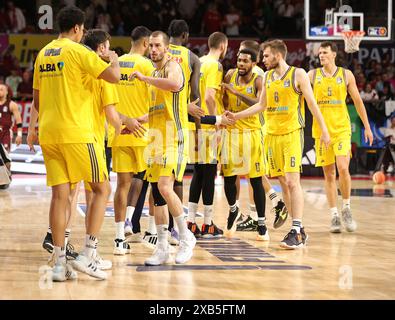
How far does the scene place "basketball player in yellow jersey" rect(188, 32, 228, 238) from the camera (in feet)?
29.7

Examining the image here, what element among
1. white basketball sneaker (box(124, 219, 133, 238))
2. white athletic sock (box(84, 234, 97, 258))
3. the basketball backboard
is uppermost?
the basketball backboard

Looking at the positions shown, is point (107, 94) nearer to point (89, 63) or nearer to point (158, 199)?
point (89, 63)

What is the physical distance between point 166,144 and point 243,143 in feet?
6.69

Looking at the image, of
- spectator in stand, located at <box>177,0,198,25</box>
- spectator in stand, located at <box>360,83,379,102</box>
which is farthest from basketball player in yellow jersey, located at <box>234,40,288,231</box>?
spectator in stand, located at <box>177,0,198,25</box>

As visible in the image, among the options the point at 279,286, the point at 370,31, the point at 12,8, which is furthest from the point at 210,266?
the point at 12,8

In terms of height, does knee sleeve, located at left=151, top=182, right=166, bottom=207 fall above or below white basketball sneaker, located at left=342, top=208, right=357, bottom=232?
above

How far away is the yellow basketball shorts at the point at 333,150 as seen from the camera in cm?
A: 981

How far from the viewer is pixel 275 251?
809cm

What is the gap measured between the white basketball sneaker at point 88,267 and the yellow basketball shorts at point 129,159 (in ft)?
5.74

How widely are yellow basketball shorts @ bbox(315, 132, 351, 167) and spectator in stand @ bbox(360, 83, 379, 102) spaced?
1004 centimetres

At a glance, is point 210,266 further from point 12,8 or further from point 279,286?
point 12,8

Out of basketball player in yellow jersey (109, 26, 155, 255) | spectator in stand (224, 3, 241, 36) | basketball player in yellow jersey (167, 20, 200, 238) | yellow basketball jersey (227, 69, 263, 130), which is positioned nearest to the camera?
basketball player in yellow jersey (109, 26, 155, 255)

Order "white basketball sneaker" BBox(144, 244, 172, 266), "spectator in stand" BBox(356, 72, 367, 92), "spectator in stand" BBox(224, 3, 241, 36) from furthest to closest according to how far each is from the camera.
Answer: "spectator in stand" BBox(224, 3, 241, 36) → "spectator in stand" BBox(356, 72, 367, 92) → "white basketball sneaker" BBox(144, 244, 172, 266)

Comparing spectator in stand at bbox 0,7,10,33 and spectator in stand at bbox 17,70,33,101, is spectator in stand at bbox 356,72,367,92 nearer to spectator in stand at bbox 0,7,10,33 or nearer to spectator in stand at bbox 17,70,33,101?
spectator in stand at bbox 17,70,33,101
